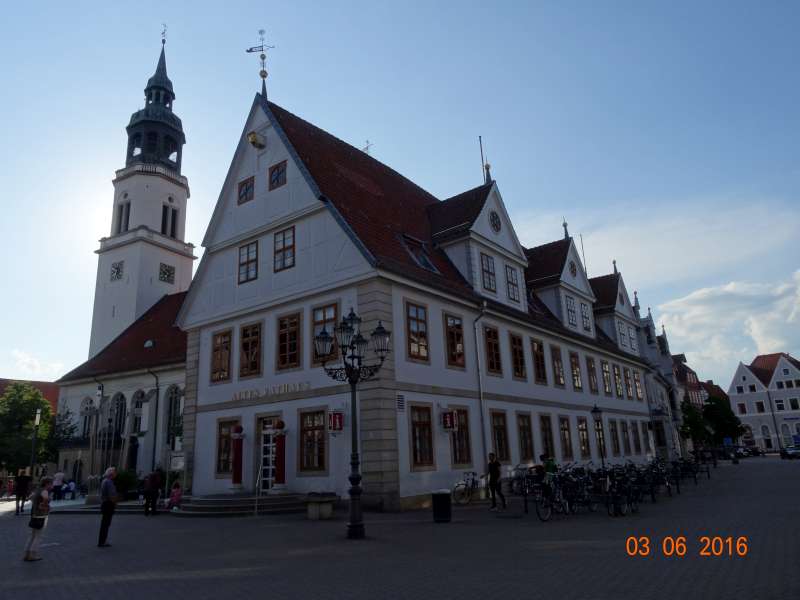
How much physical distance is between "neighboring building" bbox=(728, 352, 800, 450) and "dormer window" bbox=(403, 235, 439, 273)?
91150 mm

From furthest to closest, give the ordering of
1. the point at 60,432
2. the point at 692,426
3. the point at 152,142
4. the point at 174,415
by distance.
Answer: the point at 692,426 → the point at 152,142 → the point at 60,432 → the point at 174,415

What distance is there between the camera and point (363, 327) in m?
19.8

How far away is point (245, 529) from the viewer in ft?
49.0

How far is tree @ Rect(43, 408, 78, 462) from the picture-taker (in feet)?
140

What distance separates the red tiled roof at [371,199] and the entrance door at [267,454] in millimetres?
7317

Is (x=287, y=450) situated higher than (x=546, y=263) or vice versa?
(x=546, y=263)

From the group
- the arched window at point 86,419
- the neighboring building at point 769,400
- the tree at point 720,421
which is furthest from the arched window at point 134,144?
the neighboring building at point 769,400

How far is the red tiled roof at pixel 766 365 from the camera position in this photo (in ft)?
320

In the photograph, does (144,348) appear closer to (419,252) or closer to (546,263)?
(419,252)

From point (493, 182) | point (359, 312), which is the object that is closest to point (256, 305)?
point (359, 312)

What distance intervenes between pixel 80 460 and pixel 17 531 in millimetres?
26942

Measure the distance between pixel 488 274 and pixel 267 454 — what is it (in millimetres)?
11760

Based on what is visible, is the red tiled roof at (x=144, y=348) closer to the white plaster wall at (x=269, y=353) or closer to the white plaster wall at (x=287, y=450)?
the white plaster wall at (x=269, y=353)

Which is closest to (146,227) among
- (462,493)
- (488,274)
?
(488,274)
